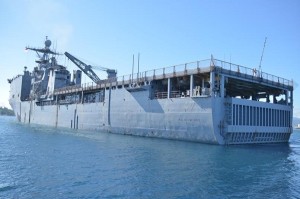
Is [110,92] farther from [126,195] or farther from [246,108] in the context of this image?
[126,195]

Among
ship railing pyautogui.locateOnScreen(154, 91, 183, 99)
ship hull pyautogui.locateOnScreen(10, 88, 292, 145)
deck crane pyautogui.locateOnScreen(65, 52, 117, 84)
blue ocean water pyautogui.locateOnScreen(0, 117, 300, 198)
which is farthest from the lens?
deck crane pyautogui.locateOnScreen(65, 52, 117, 84)

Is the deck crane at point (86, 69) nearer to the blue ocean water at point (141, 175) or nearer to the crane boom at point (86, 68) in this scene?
the crane boom at point (86, 68)

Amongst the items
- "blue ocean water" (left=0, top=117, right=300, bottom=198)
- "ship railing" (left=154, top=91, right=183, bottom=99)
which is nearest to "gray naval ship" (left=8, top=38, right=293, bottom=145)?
"ship railing" (left=154, top=91, right=183, bottom=99)

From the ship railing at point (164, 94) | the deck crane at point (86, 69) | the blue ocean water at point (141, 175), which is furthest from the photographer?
the deck crane at point (86, 69)

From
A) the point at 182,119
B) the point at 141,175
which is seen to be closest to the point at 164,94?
the point at 182,119

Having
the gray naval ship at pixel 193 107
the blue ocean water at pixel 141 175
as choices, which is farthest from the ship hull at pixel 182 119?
the blue ocean water at pixel 141 175

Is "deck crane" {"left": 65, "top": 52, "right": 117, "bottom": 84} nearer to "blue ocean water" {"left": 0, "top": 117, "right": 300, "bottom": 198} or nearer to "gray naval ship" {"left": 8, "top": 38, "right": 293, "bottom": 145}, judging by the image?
"gray naval ship" {"left": 8, "top": 38, "right": 293, "bottom": 145}

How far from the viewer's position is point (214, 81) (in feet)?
102

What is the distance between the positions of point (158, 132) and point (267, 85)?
14534mm

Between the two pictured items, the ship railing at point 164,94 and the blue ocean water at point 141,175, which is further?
the ship railing at point 164,94

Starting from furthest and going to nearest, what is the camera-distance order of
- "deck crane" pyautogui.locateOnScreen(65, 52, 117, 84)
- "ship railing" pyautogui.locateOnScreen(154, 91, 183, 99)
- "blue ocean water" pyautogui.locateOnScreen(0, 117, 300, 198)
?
"deck crane" pyautogui.locateOnScreen(65, 52, 117, 84)
"ship railing" pyautogui.locateOnScreen(154, 91, 183, 99)
"blue ocean water" pyautogui.locateOnScreen(0, 117, 300, 198)

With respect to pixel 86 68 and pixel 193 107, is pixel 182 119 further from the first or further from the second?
pixel 86 68

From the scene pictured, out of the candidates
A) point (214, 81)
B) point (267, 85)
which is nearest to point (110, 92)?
point (214, 81)

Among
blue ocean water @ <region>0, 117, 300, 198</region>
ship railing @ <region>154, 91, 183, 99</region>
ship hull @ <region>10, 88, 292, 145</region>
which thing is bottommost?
blue ocean water @ <region>0, 117, 300, 198</region>
